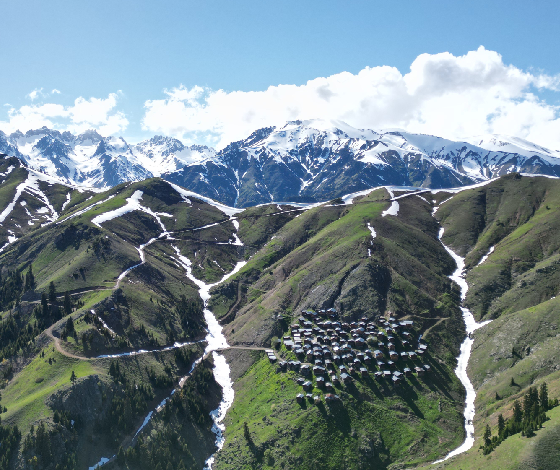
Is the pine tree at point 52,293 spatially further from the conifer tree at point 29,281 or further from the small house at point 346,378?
the small house at point 346,378

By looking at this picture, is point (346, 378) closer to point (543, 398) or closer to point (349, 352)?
point (349, 352)

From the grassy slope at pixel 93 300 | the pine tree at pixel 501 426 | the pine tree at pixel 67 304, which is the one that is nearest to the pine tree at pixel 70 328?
the grassy slope at pixel 93 300

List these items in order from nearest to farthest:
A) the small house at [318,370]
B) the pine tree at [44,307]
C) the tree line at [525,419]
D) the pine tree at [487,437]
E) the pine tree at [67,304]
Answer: the tree line at [525,419] < the pine tree at [487,437] < the small house at [318,370] < the pine tree at [44,307] < the pine tree at [67,304]

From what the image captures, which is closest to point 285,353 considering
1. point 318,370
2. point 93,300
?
point 318,370

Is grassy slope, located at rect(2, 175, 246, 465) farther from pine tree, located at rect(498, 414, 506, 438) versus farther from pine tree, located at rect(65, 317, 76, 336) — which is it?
pine tree, located at rect(498, 414, 506, 438)

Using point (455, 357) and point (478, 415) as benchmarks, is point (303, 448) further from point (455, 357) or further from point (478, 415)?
point (455, 357)

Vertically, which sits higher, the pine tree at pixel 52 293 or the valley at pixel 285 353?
the pine tree at pixel 52 293
